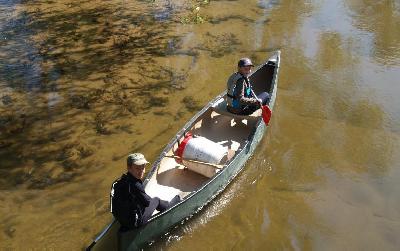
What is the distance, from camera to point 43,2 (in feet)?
63.3

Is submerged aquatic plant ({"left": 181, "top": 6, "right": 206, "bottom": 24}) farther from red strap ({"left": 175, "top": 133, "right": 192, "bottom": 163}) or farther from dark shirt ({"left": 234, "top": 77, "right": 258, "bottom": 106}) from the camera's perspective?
red strap ({"left": 175, "top": 133, "right": 192, "bottom": 163})

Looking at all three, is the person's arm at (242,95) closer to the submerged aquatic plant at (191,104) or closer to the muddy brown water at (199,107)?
the muddy brown water at (199,107)

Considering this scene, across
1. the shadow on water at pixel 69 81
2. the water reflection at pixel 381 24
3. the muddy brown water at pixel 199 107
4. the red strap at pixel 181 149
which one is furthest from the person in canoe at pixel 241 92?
the water reflection at pixel 381 24

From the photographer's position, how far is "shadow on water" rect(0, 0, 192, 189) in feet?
35.4

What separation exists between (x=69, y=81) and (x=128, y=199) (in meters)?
7.60

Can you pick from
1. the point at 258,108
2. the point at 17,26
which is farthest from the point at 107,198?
the point at 17,26

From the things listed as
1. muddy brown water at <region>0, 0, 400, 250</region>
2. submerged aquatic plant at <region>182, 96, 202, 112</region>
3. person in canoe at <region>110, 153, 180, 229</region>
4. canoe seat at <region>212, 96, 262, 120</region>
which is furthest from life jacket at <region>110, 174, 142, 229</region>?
submerged aquatic plant at <region>182, 96, 202, 112</region>

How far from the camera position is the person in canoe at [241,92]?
33.8 ft

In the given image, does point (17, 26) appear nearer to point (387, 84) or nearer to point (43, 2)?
point (43, 2)

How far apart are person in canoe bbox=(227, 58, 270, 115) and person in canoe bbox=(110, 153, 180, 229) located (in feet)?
13.1

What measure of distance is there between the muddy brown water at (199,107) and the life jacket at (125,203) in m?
1.35

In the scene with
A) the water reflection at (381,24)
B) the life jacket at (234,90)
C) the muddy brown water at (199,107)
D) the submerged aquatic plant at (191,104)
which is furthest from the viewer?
the water reflection at (381,24)

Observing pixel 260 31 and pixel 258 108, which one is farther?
pixel 260 31

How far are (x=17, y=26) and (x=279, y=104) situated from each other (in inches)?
420
